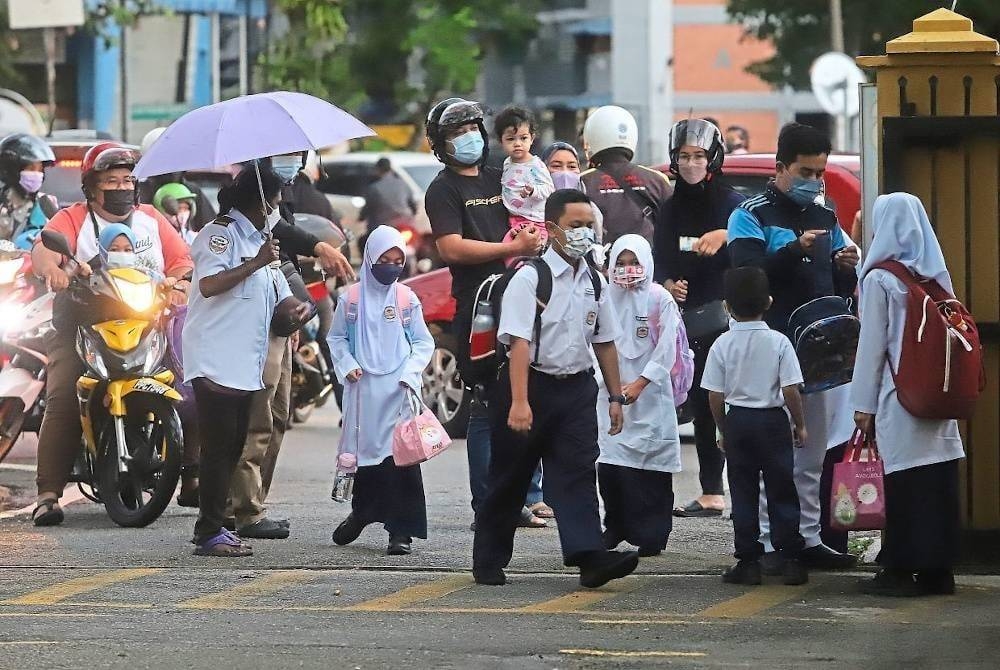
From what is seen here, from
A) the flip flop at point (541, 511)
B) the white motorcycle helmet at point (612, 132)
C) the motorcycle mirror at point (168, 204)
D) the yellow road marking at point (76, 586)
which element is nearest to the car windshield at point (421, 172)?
the motorcycle mirror at point (168, 204)

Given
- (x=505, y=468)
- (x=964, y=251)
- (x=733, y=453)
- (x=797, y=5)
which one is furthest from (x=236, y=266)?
(x=797, y=5)

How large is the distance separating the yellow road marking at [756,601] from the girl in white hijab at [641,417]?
866 millimetres

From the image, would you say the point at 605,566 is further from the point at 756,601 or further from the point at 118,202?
the point at 118,202

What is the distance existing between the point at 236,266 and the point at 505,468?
1.64 meters

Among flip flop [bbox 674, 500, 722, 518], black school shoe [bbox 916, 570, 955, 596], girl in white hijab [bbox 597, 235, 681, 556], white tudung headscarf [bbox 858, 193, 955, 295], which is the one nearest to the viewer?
white tudung headscarf [bbox 858, 193, 955, 295]

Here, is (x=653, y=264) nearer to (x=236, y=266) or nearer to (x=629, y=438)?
(x=629, y=438)

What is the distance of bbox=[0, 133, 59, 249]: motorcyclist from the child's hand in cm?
468

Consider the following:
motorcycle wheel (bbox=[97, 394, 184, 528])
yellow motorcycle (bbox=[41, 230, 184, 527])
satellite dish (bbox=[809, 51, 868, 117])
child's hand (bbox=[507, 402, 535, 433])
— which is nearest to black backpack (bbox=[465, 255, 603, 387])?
child's hand (bbox=[507, 402, 535, 433])

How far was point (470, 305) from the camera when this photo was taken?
10.4 m

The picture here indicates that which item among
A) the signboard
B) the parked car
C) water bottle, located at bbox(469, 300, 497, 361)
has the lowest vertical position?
water bottle, located at bbox(469, 300, 497, 361)

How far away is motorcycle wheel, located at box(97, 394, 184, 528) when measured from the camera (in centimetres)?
Answer: 1071

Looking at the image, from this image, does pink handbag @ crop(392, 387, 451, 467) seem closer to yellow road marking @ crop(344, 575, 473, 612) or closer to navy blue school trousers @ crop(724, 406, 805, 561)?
yellow road marking @ crop(344, 575, 473, 612)

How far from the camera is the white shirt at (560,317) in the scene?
8773mm

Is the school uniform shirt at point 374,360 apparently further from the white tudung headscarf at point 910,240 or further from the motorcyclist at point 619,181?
the white tudung headscarf at point 910,240
